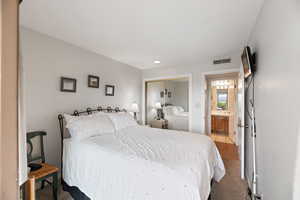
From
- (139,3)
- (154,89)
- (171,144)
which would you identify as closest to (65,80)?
(139,3)

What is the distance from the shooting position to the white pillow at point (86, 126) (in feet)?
7.18

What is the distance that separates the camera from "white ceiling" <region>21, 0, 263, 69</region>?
1.64 meters

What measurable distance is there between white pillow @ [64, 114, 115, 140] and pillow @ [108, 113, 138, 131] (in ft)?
0.67

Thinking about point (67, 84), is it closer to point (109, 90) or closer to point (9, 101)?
point (109, 90)

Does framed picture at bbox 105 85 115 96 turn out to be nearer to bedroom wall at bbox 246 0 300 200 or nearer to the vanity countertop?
bedroom wall at bbox 246 0 300 200

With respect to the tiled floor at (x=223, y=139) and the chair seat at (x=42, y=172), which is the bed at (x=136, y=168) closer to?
the chair seat at (x=42, y=172)

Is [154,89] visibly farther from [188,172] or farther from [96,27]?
[188,172]

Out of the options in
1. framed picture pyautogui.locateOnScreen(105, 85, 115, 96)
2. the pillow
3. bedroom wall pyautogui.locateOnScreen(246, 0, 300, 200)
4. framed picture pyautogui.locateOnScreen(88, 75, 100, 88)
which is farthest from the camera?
framed picture pyautogui.locateOnScreen(105, 85, 115, 96)

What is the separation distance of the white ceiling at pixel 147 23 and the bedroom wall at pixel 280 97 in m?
0.52

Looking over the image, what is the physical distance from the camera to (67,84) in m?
2.68

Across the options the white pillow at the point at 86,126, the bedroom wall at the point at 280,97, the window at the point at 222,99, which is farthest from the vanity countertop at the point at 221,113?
the white pillow at the point at 86,126

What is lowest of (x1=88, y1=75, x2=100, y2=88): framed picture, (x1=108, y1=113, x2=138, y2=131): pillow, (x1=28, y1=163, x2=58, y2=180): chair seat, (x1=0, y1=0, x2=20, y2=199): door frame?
(x1=28, y1=163, x2=58, y2=180): chair seat

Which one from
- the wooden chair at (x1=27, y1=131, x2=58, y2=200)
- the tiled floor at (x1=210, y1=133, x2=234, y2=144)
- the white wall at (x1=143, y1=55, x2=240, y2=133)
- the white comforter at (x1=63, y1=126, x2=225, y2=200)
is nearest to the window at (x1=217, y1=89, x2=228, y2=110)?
the tiled floor at (x1=210, y1=133, x2=234, y2=144)

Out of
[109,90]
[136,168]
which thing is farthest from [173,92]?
[136,168]
